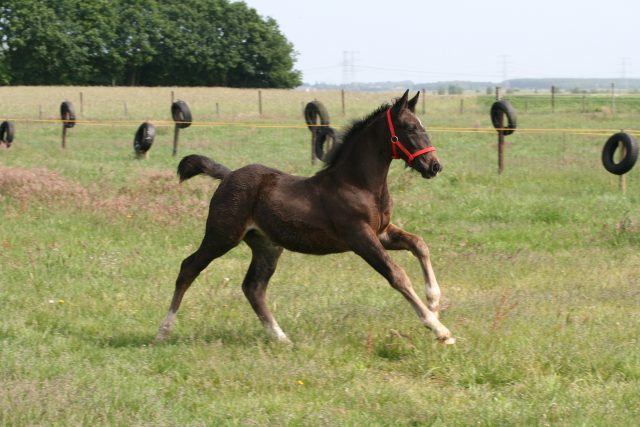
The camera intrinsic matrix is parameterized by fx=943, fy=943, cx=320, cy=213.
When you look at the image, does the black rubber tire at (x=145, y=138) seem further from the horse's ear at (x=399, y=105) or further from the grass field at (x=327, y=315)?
the horse's ear at (x=399, y=105)

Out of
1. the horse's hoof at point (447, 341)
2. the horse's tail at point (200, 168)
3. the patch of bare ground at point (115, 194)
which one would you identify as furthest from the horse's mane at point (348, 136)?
the patch of bare ground at point (115, 194)

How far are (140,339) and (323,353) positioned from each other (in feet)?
5.75

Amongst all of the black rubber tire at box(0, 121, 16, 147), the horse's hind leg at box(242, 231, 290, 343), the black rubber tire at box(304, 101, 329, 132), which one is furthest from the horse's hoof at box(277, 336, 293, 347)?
the black rubber tire at box(0, 121, 16, 147)

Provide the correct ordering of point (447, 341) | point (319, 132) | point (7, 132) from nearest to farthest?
point (447, 341) → point (319, 132) → point (7, 132)

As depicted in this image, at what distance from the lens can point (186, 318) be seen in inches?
333

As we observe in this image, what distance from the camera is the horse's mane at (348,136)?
7.71 metres

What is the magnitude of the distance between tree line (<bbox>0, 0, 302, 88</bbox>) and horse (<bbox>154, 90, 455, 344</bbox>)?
233ft

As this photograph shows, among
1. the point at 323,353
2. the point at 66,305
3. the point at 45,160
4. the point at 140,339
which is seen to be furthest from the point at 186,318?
the point at 45,160

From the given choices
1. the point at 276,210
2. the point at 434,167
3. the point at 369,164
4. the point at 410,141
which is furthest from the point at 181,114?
the point at 434,167

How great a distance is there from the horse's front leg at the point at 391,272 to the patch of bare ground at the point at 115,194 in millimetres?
6451

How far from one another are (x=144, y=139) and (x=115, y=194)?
698 centimetres

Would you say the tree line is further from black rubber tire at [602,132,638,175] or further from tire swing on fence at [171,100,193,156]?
black rubber tire at [602,132,638,175]

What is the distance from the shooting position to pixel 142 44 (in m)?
83.4

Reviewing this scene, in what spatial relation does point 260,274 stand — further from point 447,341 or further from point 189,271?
point 447,341
